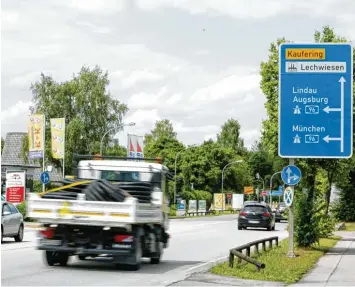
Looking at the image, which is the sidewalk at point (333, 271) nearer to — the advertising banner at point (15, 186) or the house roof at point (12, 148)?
the advertising banner at point (15, 186)

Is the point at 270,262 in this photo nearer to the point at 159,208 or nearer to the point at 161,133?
the point at 159,208

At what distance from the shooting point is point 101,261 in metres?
18.5

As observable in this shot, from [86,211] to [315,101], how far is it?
8.98 meters

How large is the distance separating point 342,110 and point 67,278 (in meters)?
10.7

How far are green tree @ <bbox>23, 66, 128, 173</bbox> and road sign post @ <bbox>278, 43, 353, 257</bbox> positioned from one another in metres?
56.7

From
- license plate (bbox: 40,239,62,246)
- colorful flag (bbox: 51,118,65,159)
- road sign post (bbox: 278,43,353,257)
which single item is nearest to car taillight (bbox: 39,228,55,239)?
license plate (bbox: 40,239,62,246)

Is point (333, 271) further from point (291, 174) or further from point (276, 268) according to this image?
point (291, 174)

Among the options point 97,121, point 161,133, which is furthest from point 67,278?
point 161,133

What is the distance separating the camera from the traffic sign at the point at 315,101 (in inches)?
871

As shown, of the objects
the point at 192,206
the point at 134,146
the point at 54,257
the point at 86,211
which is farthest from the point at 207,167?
the point at 86,211

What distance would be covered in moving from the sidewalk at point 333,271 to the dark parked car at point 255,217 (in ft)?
62.8

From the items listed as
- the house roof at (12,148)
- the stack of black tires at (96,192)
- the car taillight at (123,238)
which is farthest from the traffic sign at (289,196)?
the house roof at (12,148)

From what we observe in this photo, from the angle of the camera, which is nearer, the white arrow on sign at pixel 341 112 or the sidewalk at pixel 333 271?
the sidewalk at pixel 333 271

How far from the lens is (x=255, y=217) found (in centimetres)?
4581
